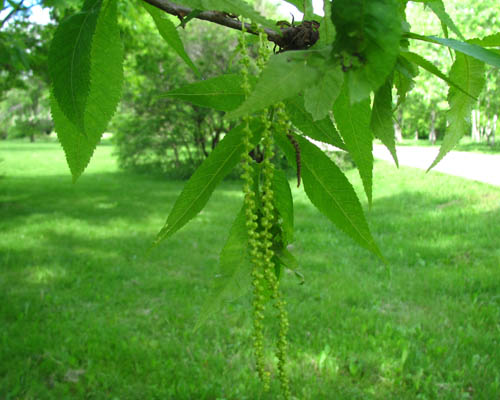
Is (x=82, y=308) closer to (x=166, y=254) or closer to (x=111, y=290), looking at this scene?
(x=111, y=290)

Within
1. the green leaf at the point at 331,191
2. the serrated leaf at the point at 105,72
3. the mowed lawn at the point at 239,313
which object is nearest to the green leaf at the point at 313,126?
the green leaf at the point at 331,191

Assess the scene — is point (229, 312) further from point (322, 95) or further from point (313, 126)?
point (322, 95)

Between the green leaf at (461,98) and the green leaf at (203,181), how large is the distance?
296mm

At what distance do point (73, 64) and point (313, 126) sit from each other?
1.06ft

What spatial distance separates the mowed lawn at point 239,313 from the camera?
314 cm

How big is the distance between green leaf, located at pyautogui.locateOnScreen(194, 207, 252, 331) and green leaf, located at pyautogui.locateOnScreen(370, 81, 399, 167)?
20 centimetres

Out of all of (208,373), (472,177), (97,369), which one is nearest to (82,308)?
(97,369)

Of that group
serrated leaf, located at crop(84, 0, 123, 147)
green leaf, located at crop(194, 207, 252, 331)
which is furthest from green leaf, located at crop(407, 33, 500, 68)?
serrated leaf, located at crop(84, 0, 123, 147)

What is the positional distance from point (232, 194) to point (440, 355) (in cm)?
739

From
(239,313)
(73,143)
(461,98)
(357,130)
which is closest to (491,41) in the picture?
(461,98)

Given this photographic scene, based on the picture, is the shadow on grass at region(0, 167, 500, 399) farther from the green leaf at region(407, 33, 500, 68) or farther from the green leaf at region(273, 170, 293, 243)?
the green leaf at region(407, 33, 500, 68)

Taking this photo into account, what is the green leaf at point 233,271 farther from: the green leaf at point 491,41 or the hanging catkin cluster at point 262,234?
the green leaf at point 491,41

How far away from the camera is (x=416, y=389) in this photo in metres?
3.02

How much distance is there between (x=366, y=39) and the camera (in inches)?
14.8
